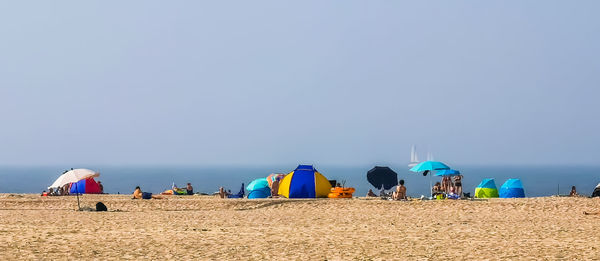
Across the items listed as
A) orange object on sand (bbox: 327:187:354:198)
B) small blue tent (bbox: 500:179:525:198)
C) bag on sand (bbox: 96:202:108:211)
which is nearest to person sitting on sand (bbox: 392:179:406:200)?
orange object on sand (bbox: 327:187:354:198)

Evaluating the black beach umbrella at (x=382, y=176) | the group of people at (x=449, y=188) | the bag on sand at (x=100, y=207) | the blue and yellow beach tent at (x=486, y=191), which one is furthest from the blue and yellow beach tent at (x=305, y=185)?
the bag on sand at (x=100, y=207)

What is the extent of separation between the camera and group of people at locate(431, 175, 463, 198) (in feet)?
111

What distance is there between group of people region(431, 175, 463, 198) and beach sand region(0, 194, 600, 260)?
4.35 meters

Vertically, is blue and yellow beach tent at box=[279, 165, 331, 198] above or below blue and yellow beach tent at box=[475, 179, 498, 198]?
above

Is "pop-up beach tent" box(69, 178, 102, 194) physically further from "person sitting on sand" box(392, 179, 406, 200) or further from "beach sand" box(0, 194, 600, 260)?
"person sitting on sand" box(392, 179, 406, 200)

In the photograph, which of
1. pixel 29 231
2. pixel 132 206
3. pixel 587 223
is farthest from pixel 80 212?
pixel 587 223

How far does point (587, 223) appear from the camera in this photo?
21.6 m

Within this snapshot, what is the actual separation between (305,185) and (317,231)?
598 inches

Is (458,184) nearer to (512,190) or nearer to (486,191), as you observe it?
(486,191)

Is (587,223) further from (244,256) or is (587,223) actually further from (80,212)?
(80,212)

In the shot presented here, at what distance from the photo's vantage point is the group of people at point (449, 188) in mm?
33719

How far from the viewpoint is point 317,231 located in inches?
769

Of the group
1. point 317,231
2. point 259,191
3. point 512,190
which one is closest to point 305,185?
point 259,191

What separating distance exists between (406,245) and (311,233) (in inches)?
122
